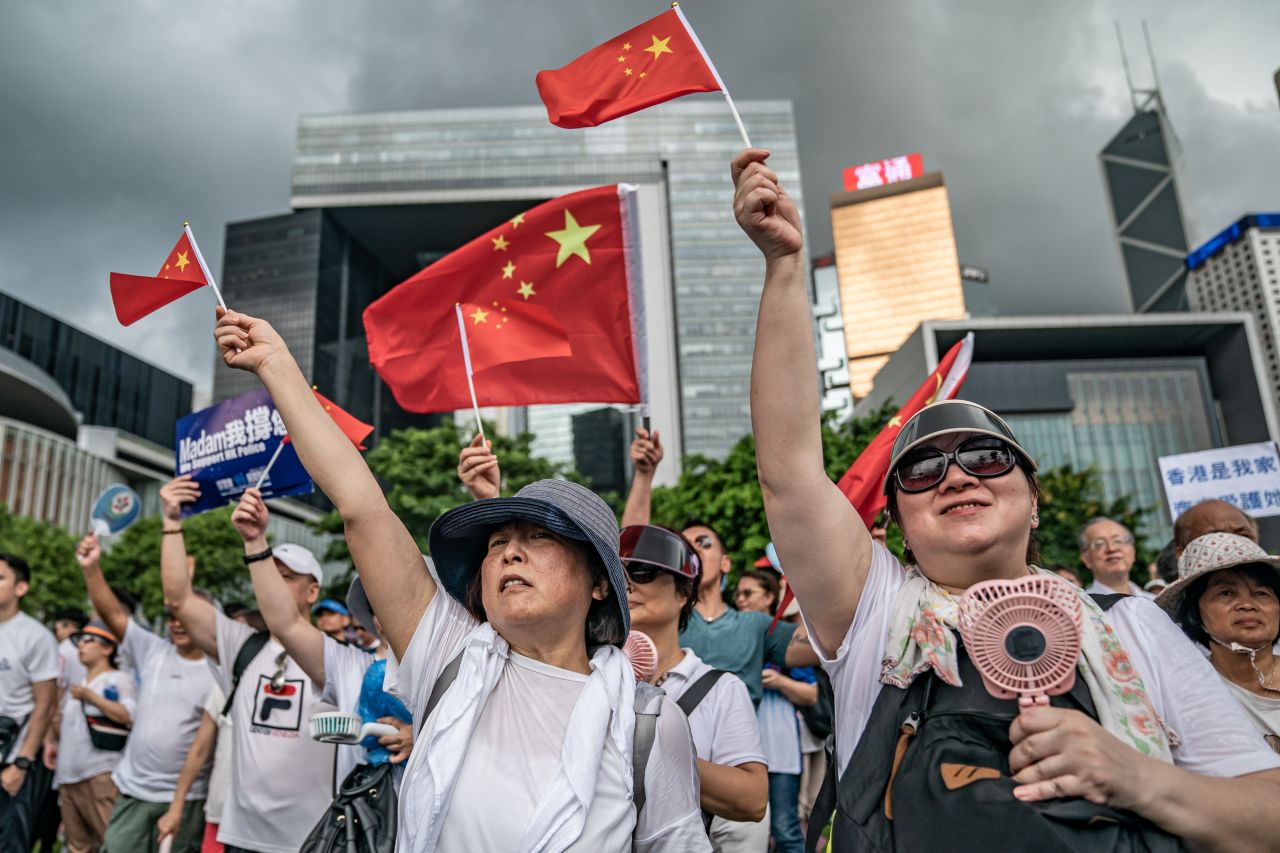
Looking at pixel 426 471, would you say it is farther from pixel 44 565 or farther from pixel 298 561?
pixel 298 561

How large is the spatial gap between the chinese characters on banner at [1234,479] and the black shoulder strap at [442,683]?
7.43m

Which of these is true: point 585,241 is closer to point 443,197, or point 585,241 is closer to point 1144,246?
point 443,197

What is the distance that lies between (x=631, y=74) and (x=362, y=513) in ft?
7.83

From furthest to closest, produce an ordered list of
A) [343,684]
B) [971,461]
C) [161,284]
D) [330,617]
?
[330,617], [343,684], [161,284], [971,461]

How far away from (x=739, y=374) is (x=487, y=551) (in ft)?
278

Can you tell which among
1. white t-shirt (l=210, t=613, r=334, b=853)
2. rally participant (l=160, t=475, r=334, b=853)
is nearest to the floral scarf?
rally participant (l=160, t=475, r=334, b=853)

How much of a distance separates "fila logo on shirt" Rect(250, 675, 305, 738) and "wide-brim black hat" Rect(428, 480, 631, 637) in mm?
2382

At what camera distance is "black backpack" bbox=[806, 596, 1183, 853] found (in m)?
1.48

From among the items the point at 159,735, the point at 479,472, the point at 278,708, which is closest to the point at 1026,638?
the point at 479,472

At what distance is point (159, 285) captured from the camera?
3.68m

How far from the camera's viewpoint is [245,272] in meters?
82.6

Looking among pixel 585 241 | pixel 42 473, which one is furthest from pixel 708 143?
pixel 585 241

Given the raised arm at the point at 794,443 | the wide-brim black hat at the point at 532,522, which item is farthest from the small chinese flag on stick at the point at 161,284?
the raised arm at the point at 794,443

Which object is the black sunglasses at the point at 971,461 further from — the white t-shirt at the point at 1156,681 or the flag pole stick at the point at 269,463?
the flag pole stick at the point at 269,463
